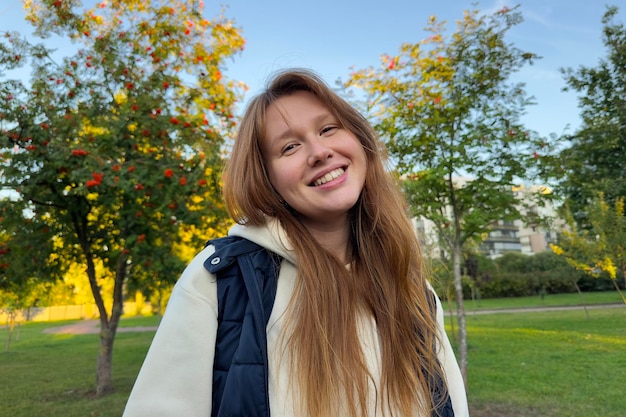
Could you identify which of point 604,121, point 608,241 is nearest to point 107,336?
point 608,241

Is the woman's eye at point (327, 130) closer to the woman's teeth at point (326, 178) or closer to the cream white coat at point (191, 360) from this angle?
the woman's teeth at point (326, 178)

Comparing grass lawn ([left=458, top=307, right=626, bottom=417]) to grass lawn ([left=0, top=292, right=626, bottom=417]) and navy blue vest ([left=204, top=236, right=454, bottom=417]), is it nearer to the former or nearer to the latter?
grass lawn ([left=0, top=292, right=626, bottom=417])

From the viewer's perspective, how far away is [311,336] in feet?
3.72

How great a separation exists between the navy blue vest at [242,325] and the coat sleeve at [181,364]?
3 centimetres

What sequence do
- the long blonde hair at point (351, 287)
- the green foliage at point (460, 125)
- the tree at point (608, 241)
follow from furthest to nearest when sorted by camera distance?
1. the tree at point (608, 241)
2. the green foliage at point (460, 125)
3. the long blonde hair at point (351, 287)

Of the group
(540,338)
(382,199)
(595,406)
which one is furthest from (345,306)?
(540,338)

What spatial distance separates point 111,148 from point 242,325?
6.42 meters

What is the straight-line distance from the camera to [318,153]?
1.26m

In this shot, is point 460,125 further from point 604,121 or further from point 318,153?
point 604,121

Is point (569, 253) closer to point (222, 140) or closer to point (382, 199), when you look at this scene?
point (222, 140)

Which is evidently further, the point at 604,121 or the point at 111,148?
the point at 604,121

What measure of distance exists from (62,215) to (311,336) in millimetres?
7615

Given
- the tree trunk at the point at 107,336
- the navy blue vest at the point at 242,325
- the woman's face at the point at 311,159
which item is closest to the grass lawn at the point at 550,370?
the woman's face at the point at 311,159

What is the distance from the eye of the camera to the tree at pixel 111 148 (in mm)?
6488
